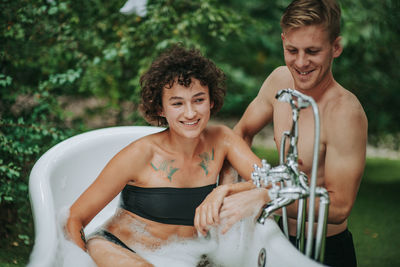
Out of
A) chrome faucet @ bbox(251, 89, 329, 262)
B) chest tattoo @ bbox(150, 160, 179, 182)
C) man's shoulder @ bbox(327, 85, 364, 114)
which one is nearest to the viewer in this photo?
chrome faucet @ bbox(251, 89, 329, 262)

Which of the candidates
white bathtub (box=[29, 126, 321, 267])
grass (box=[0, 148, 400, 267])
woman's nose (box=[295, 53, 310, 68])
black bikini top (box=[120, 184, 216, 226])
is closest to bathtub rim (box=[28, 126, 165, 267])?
white bathtub (box=[29, 126, 321, 267])

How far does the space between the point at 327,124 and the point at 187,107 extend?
1.65 ft

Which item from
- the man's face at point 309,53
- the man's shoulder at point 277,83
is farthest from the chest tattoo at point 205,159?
the man's face at point 309,53

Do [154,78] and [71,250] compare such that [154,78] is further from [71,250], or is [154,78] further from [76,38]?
[76,38]

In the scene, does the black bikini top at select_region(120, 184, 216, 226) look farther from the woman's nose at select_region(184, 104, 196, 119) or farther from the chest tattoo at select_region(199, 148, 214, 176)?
the woman's nose at select_region(184, 104, 196, 119)

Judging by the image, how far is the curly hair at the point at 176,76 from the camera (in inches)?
62.7

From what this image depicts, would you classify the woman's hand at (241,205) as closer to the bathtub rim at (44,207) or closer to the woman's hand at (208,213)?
the woman's hand at (208,213)

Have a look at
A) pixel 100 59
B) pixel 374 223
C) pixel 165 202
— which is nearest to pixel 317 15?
pixel 165 202

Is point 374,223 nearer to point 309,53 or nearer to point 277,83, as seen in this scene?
point 277,83

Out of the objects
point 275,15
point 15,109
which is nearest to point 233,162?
point 15,109

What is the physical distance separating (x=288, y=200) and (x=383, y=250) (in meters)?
1.71

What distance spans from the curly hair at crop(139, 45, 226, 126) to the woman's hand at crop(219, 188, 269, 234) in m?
0.40

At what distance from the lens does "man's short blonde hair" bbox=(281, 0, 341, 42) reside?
141 cm

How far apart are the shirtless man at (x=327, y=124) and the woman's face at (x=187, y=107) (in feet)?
0.97
